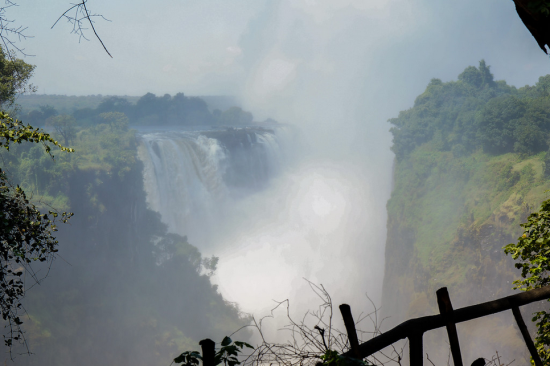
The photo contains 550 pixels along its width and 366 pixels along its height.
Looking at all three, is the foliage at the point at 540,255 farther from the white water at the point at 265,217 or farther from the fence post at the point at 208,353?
the white water at the point at 265,217

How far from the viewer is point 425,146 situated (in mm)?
29203

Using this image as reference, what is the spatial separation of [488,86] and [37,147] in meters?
35.5

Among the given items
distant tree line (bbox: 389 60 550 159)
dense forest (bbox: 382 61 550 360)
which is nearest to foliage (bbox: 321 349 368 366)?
dense forest (bbox: 382 61 550 360)

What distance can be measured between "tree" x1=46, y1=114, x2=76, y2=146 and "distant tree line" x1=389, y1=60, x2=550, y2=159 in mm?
25824

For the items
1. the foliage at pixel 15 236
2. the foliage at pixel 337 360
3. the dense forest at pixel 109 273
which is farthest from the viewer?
the dense forest at pixel 109 273

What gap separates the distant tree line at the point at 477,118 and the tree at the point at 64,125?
25.8m

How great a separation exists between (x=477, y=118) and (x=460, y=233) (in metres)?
9.10

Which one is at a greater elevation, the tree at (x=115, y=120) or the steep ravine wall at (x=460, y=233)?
the tree at (x=115, y=120)

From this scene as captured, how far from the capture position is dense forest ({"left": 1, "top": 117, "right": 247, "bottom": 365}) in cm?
2103

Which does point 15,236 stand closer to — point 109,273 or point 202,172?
point 109,273

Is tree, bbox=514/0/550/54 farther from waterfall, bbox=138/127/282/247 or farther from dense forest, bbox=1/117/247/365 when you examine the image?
waterfall, bbox=138/127/282/247

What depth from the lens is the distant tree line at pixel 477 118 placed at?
21875 mm

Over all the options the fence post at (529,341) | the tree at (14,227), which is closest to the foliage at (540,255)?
the fence post at (529,341)

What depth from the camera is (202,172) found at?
31281mm
